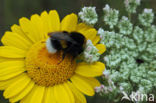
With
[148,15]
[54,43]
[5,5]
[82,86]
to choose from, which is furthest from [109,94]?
[5,5]

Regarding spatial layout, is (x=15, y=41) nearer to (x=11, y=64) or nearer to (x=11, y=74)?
(x=11, y=64)

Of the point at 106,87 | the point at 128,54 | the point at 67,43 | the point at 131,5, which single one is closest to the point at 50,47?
the point at 67,43

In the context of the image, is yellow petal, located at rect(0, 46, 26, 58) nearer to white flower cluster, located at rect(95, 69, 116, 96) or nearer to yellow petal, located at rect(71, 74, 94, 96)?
yellow petal, located at rect(71, 74, 94, 96)

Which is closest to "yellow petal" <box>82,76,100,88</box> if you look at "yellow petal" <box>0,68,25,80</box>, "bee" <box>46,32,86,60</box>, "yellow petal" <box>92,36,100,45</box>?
"bee" <box>46,32,86,60</box>

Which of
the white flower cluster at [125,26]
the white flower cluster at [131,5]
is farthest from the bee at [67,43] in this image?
the white flower cluster at [131,5]

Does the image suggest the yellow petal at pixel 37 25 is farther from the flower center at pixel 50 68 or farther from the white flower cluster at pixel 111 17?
the white flower cluster at pixel 111 17

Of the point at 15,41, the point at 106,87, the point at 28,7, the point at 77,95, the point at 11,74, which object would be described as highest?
the point at 28,7
